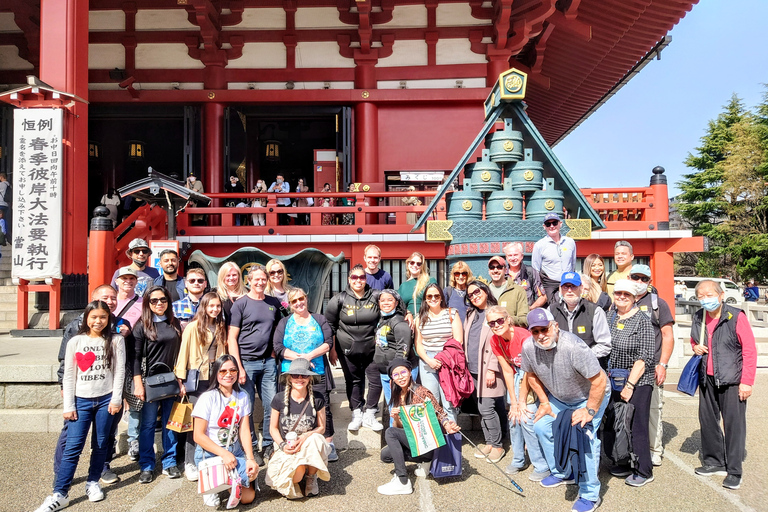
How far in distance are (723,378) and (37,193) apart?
784 centimetres

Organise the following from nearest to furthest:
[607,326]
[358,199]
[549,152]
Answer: [607,326] → [549,152] → [358,199]

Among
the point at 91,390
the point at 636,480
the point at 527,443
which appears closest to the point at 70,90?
the point at 91,390

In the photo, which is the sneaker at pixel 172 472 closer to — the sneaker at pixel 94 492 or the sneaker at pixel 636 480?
the sneaker at pixel 94 492

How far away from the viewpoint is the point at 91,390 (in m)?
3.79

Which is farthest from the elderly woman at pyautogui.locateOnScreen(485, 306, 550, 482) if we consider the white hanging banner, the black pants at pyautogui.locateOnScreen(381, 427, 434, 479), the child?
the white hanging banner

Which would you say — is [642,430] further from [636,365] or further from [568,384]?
[568,384]

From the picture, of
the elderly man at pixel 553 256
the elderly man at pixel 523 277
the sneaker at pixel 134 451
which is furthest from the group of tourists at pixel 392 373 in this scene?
the elderly man at pixel 553 256

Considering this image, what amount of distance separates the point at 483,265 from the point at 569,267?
3.55 feet

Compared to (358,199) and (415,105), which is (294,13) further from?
(358,199)

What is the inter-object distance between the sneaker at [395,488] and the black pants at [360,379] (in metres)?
0.94

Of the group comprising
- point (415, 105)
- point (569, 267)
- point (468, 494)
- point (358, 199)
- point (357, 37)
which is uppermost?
point (357, 37)

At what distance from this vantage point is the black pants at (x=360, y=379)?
187 inches

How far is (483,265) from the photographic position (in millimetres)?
6434

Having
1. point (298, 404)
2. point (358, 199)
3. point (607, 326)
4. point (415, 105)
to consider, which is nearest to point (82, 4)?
point (358, 199)
